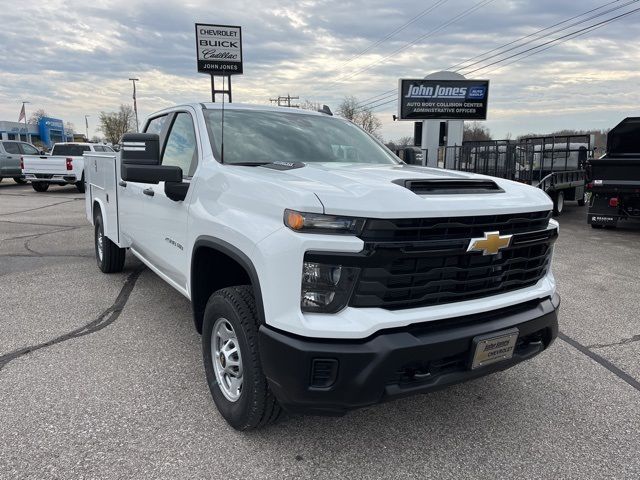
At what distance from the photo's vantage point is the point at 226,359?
291cm

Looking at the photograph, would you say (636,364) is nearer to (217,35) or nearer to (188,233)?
(188,233)

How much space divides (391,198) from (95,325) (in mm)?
3436

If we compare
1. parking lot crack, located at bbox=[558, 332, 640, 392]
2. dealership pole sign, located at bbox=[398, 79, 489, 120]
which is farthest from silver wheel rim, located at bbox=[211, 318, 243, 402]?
dealership pole sign, located at bbox=[398, 79, 489, 120]

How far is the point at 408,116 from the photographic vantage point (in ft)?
61.5

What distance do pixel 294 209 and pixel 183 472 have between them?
1457 mm

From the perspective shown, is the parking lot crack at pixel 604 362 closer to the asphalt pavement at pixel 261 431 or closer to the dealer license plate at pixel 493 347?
the asphalt pavement at pixel 261 431

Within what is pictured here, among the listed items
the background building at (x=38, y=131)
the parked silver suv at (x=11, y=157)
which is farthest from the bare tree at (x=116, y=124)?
the parked silver suv at (x=11, y=157)

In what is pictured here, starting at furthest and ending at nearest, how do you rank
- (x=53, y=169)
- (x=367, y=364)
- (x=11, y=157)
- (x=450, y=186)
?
(x=11, y=157) → (x=53, y=169) → (x=450, y=186) → (x=367, y=364)

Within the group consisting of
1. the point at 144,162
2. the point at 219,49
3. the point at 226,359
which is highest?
the point at 219,49

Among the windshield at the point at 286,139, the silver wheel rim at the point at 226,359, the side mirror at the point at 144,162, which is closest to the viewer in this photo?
the silver wheel rim at the point at 226,359

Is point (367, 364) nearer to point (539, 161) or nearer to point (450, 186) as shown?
point (450, 186)

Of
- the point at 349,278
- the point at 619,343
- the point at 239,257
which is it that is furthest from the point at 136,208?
the point at 619,343

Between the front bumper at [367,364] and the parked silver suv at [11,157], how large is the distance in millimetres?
23077

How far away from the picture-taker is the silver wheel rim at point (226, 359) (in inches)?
113
